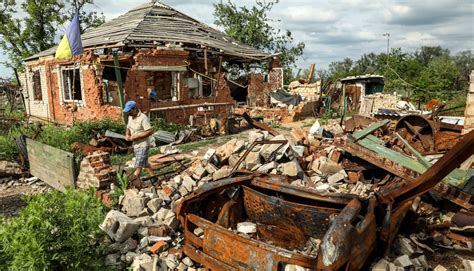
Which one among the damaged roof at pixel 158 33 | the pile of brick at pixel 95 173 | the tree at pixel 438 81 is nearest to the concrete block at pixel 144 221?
the pile of brick at pixel 95 173

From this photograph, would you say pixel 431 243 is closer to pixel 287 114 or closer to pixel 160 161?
pixel 160 161

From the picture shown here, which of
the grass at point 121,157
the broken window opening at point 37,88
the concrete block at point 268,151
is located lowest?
the grass at point 121,157

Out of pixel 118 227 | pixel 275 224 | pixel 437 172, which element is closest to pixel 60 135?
pixel 118 227

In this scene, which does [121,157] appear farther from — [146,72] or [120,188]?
[146,72]

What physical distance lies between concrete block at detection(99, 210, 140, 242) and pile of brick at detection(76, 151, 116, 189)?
1.59 m

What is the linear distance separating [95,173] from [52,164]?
1604 millimetres

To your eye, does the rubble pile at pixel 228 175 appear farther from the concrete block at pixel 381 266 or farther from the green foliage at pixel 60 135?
the green foliage at pixel 60 135

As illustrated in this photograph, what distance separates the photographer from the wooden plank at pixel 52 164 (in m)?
6.01

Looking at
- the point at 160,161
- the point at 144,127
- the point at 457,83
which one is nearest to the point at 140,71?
the point at 160,161

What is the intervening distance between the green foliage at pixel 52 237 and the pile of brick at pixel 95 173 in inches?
72.5

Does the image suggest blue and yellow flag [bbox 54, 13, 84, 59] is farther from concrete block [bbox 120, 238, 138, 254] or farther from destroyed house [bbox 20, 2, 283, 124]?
concrete block [bbox 120, 238, 138, 254]

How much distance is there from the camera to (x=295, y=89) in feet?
72.8

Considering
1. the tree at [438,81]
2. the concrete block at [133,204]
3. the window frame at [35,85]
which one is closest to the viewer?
the concrete block at [133,204]

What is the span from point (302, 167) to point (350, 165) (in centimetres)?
90
